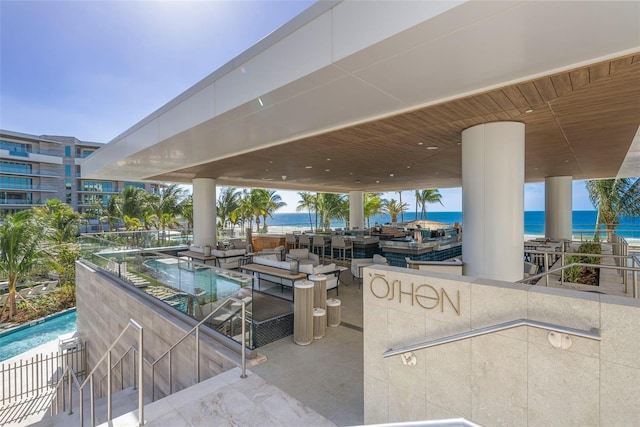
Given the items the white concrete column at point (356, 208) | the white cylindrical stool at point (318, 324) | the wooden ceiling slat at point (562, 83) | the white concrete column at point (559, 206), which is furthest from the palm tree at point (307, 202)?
the wooden ceiling slat at point (562, 83)

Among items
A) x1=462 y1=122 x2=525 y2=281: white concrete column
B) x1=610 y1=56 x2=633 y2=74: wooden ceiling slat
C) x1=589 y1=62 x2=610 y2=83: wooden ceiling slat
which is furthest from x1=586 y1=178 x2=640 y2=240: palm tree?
x1=610 y1=56 x2=633 y2=74: wooden ceiling slat

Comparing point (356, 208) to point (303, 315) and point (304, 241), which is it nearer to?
point (304, 241)

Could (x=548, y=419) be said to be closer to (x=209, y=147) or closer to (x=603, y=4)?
(x=603, y=4)

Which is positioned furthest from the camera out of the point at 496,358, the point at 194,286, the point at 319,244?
the point at 319,244

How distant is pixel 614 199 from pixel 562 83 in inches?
707

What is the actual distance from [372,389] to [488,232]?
146 inches

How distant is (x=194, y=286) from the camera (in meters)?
6.05

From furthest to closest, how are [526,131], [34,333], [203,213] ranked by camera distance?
[34,333], [203,213], [526,131]

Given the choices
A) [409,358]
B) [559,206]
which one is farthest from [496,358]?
[559,206]

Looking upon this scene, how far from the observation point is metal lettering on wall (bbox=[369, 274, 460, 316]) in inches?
104

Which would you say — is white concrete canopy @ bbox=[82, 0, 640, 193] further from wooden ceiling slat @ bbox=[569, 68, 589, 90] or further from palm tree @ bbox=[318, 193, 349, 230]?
palm tree @ bbox=[318, 193, 349, 230]

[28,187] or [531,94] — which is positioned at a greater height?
[28,187]

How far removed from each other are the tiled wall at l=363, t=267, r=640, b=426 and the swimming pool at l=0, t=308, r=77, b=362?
57.3ft

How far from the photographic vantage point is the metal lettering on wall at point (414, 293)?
8.70 ft
